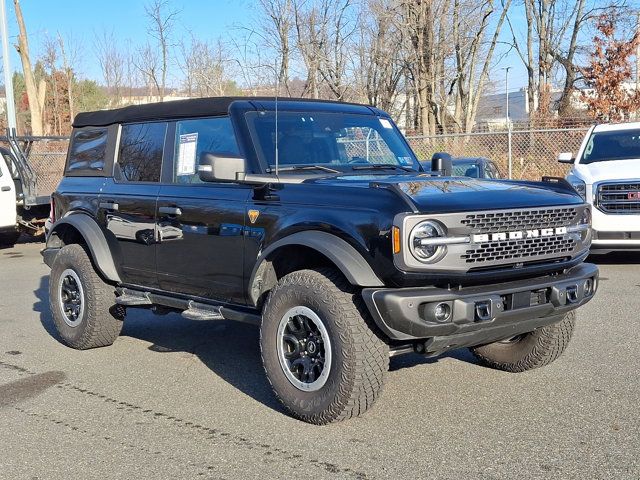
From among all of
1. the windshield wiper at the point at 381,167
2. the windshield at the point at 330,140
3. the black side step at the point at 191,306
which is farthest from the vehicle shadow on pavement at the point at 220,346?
the windshield at the point at 330,140

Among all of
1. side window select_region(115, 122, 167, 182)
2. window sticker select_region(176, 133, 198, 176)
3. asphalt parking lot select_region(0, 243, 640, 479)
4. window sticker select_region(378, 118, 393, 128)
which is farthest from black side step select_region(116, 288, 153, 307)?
window sticker select_region(378, 118, 393, 128)

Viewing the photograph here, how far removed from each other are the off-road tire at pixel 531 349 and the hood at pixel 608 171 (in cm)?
555

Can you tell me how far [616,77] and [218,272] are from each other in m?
22.7

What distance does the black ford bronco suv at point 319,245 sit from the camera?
4316 mm

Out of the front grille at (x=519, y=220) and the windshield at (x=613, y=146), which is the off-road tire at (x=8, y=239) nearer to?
the windshield at (x=613, y=146)

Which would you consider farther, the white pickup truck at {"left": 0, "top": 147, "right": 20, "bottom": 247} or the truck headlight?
the white pickup truck at {"left": 0, "top": 147, "right": 20, "bottom": 247}

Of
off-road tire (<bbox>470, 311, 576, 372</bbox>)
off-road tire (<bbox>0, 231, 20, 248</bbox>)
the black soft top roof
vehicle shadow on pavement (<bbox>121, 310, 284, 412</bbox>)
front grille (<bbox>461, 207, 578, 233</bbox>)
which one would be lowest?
vehicle shadow on pavement (<bbox>121, 310, 284, 412</bbox>)

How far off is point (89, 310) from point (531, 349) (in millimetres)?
3556

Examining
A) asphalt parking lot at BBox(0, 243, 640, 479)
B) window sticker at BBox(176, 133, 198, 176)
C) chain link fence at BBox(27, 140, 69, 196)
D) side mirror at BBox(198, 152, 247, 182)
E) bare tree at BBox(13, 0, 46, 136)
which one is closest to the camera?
asphalt parking lot at BBox(0, 243, 640, 479)

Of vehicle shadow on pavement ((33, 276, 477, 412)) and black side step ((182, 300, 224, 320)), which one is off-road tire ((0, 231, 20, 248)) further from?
black side step ((182, 300, 224, 320))

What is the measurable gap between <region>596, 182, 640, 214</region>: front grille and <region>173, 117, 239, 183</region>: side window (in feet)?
21.4

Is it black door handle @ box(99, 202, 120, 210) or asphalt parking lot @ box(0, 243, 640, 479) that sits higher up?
black door handle @ box(99, 202, 120, 210)

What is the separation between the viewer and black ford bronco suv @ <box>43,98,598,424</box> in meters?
4.32

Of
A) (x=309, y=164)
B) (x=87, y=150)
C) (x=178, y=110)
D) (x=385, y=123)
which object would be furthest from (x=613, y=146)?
(x=87, y=150)
